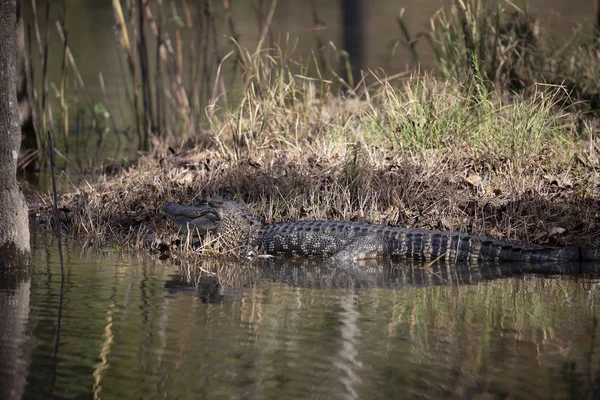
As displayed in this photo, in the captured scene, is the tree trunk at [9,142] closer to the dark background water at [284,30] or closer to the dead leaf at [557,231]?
the dead leaf at [557,231]

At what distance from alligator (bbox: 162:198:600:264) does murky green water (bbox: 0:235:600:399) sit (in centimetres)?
37

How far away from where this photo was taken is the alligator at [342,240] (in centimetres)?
779

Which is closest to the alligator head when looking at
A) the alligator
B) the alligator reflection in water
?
the alligator

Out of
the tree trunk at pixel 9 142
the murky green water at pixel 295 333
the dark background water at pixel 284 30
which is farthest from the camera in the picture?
the dark background water at pixel 284 30

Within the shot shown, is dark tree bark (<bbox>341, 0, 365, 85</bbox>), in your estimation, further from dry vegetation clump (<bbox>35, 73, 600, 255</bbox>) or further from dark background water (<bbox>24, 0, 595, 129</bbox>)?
dry vegetation clump (<bbox>35, 73, 600, 255</bbox>)

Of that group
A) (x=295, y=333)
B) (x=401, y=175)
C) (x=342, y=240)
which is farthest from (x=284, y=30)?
(x=295, y=333)

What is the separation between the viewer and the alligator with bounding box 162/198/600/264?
7.79m

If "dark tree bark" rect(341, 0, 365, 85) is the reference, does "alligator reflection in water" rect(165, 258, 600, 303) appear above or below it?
below

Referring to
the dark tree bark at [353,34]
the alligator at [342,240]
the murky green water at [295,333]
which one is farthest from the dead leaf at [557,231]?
the dark tree bark at [353,34]

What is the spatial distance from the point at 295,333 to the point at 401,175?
375cm

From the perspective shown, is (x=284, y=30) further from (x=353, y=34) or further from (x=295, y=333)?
(x=295, y=333)

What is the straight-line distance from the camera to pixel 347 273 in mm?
7578

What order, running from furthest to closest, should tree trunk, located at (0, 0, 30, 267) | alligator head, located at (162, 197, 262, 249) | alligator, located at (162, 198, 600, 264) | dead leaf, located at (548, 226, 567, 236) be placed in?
alligator head, located at (162, 197, 262, 249) < dead leaf, located at (548, 226, 567, 236) < alligator, located at (162, 198, 600, 264) < tree trunk, located at (0, 0, 30, 267)

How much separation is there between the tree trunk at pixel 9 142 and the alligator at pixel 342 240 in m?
1.90
